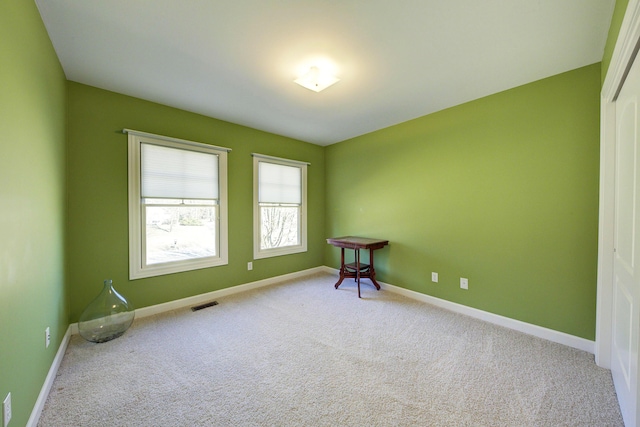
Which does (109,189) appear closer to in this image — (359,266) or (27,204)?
(27,204)

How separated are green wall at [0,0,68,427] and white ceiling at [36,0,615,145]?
0.38 metres

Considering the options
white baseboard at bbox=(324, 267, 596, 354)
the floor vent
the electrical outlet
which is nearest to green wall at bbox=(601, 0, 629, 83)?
white baseboard at bbox=(324, 267, 596, 354)

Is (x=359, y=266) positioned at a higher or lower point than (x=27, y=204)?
lower

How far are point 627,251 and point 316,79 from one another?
97.1 inches

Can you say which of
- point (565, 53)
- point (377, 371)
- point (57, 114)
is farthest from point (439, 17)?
point (57, 114)

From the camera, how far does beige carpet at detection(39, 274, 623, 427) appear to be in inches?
57.0

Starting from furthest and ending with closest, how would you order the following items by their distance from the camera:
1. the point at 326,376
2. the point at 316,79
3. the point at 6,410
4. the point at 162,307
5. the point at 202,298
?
the point at 202,298, the point at 162,307, the point at 316,79, the point at 326,376, the point at 6,410

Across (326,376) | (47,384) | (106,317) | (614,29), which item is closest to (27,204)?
(47,384)

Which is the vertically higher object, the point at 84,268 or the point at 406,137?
the point at 406,137

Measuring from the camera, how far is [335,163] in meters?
4.56

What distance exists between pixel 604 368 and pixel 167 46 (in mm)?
4128

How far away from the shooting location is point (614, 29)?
153cm

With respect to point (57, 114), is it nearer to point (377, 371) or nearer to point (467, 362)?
point (377, 371)

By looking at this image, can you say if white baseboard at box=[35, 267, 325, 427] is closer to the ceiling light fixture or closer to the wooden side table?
the wooden side table
